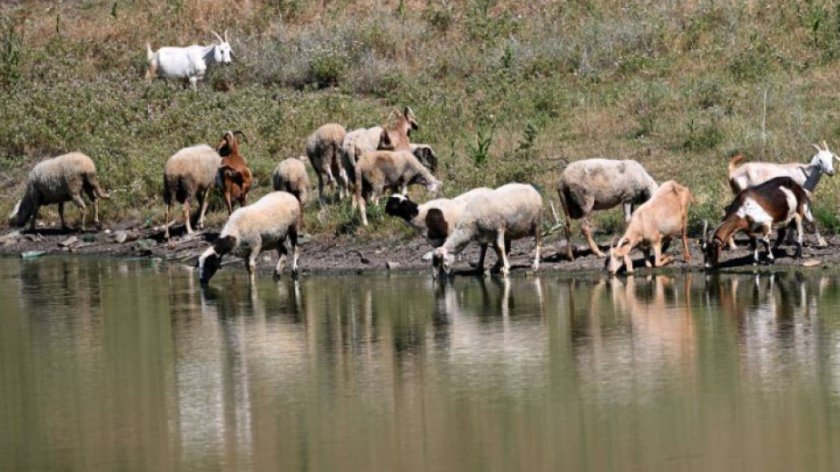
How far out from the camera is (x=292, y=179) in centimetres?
2620

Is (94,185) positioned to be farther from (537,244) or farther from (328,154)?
(537,244)

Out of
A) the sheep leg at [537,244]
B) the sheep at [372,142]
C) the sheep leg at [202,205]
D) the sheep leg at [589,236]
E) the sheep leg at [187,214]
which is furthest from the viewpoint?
the sheep leg at [202,205]

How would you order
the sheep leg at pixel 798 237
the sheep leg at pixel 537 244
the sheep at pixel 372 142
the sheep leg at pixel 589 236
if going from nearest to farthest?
1. the sheep leg at pixel 798 237
2. the sheep leg at pixel 537 244
3. the sheep leg at pixel 589 236
4. the sheep at pixel 372 142

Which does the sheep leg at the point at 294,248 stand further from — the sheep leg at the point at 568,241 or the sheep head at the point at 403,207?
the sheep leg at the point at 568,241

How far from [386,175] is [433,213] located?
2.50m

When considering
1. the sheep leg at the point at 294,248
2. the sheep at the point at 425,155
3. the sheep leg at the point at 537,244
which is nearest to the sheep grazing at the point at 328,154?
the sheep at the point at 425,155

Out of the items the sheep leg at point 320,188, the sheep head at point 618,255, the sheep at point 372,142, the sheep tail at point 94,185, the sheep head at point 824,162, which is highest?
the sheep at point 372,142

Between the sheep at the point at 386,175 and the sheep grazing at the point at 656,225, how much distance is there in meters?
4.25

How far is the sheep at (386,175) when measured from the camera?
1003 inches

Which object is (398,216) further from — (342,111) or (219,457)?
(219,457)

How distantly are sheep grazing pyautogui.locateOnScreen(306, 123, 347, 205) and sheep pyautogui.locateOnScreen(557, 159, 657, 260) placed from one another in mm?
4956

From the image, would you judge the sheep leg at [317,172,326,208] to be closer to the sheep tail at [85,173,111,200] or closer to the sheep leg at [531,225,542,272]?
the sheep tail at [85,173,111,200]

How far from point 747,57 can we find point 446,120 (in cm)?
498

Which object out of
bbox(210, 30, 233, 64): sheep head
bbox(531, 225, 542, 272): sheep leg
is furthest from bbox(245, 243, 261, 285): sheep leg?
bbox(210, 30, 233, 64): sheep head
